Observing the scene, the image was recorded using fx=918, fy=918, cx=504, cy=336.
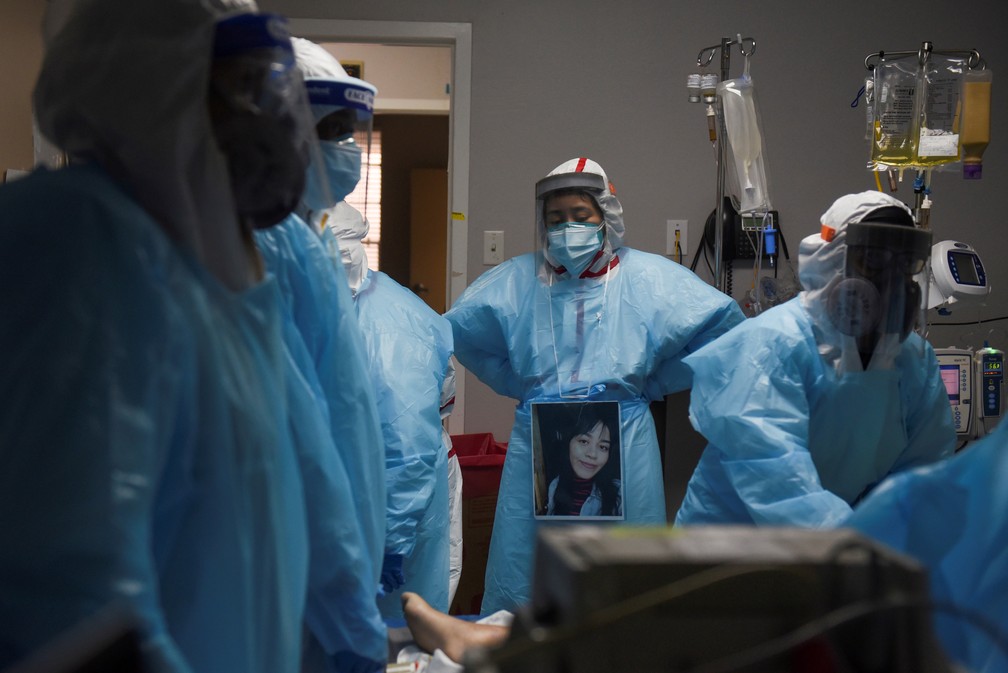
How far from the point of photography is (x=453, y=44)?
4.13 meters

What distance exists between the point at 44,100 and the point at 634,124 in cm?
327

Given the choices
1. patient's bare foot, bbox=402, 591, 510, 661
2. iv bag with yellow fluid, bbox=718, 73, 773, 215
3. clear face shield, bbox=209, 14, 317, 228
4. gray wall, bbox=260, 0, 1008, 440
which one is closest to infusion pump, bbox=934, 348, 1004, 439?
gray wall, bbox=260, 0, 1008, 440

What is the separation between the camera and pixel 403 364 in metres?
2.45

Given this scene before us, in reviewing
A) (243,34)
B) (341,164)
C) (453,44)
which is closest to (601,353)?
(341,164)

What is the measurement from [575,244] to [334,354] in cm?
147

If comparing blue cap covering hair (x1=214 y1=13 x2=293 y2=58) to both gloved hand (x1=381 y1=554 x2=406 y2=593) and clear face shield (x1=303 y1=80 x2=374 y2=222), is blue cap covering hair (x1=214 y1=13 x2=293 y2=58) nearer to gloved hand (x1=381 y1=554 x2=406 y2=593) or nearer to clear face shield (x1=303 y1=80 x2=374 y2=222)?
clear face shield (x1=303 y1=80 x2=374 y2=222)

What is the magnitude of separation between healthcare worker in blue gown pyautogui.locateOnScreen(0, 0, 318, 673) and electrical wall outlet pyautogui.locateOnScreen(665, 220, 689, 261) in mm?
3003

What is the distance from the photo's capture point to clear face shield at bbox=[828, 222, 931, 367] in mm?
1951

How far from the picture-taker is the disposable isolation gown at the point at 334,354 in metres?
1.56

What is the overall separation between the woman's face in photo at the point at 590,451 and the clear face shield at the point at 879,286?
0.92 metres

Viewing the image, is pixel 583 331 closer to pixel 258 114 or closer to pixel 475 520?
pixel 475 520

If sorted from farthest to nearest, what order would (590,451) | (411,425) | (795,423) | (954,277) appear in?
(954,277) → (590,451) → (411,425) → (795,423)

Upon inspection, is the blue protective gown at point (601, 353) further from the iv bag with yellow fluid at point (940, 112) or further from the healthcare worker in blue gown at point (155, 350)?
the healthcare worker in blue gown at point (155, 350)

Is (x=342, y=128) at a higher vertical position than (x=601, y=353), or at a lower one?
higher
